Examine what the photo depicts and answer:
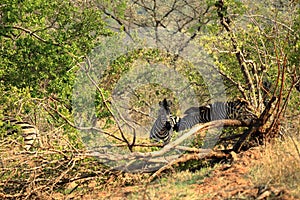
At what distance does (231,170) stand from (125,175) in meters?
1.62

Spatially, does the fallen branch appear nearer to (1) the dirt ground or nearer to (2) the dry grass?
(1) the dirt ground

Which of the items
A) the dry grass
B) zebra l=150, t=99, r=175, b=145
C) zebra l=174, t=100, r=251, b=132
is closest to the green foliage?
zebra l=150, t=99, r=175, b=145

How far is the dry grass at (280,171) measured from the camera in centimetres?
474

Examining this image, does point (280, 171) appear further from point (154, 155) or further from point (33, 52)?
point (33, 52)

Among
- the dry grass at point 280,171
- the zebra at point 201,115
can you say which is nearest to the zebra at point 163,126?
the zebra at point 201,115

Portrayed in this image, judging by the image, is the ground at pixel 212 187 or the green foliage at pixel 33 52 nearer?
the ground at pixel 212 187

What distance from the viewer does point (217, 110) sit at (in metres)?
12.0

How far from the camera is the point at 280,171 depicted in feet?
16.1

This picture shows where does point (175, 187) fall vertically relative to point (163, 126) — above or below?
below

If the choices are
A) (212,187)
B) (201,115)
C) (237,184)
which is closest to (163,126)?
(201,115)

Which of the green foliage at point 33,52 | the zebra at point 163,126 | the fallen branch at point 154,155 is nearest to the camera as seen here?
the fallen branch at point 154,155

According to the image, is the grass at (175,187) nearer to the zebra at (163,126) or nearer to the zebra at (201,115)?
the zebra at (163,126)

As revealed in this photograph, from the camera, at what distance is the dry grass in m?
4.74

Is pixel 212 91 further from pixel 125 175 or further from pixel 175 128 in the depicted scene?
pixel 125 175
